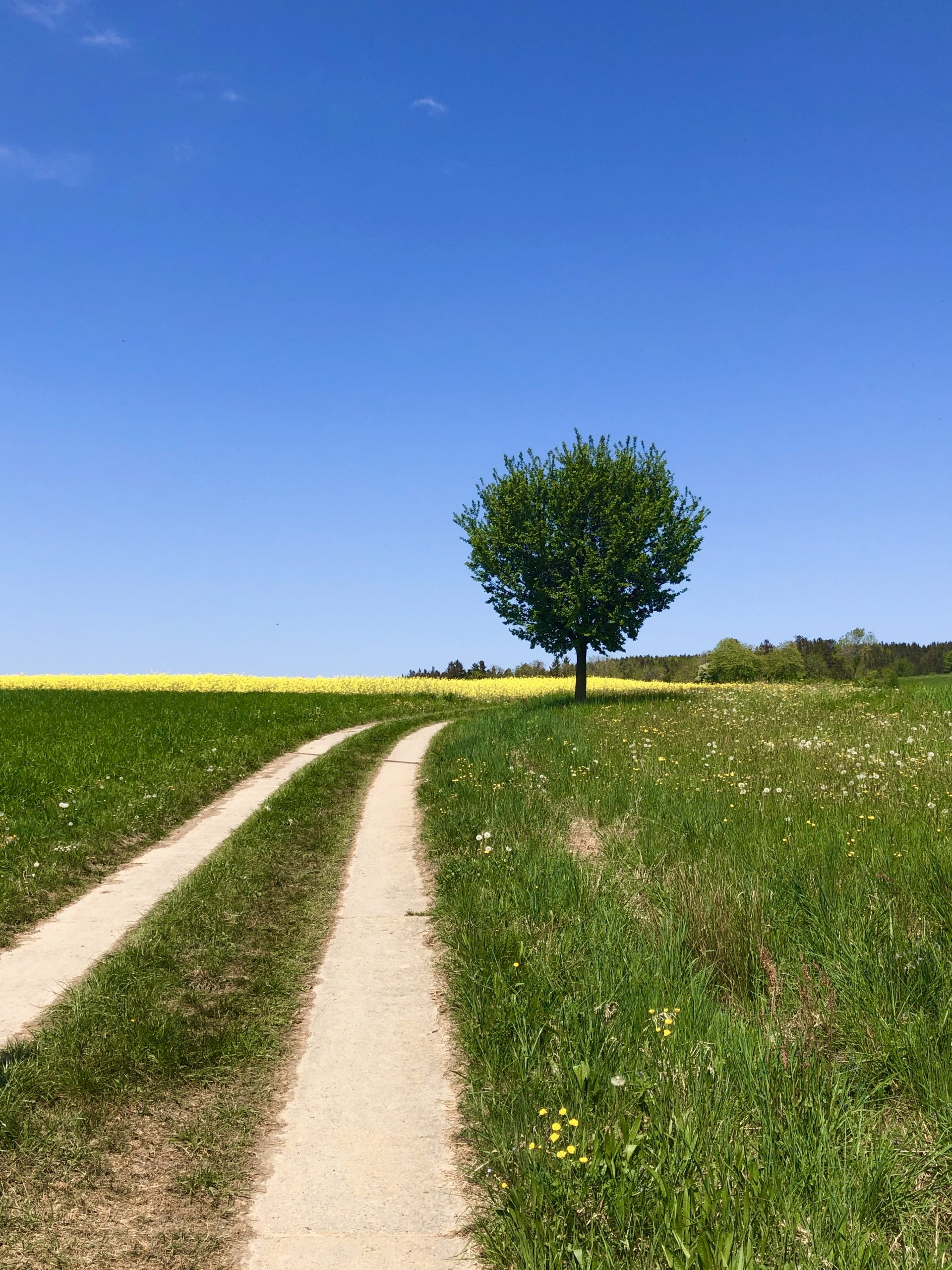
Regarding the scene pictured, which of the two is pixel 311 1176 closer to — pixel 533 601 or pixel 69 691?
pixel 533 601

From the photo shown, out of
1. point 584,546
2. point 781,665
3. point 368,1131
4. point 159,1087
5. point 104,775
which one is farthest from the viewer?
point 781,665

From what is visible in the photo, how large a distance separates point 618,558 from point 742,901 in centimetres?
2781

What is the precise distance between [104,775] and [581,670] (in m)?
25.5

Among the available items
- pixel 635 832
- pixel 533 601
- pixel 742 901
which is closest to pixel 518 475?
pixel 533 601

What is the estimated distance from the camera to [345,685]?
52.2 metres

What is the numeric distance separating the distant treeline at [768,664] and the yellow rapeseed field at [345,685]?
537cm

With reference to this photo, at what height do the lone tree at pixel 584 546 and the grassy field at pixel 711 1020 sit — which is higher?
the lone tree at pixel 584 546

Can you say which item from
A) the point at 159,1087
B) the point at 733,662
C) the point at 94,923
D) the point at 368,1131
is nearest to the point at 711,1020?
the point at 368,1131

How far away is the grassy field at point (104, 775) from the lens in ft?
31.6

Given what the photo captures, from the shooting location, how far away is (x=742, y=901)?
628 cm

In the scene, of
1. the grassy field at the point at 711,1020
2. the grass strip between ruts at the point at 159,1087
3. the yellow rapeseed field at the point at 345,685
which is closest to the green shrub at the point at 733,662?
the yellow rapeseed field at the point at 345,685

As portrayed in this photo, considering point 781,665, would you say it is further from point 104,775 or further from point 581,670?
point 104,775

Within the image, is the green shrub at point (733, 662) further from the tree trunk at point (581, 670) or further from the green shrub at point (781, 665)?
the tree trunk at point (581, 670)

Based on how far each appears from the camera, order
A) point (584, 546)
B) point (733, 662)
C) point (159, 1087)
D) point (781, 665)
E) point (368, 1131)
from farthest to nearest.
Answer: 1. point (781, 665)
2. point (733, 662)
3. point (584, 546)
4. point (159, 1087)
5. point (368, 1131)
